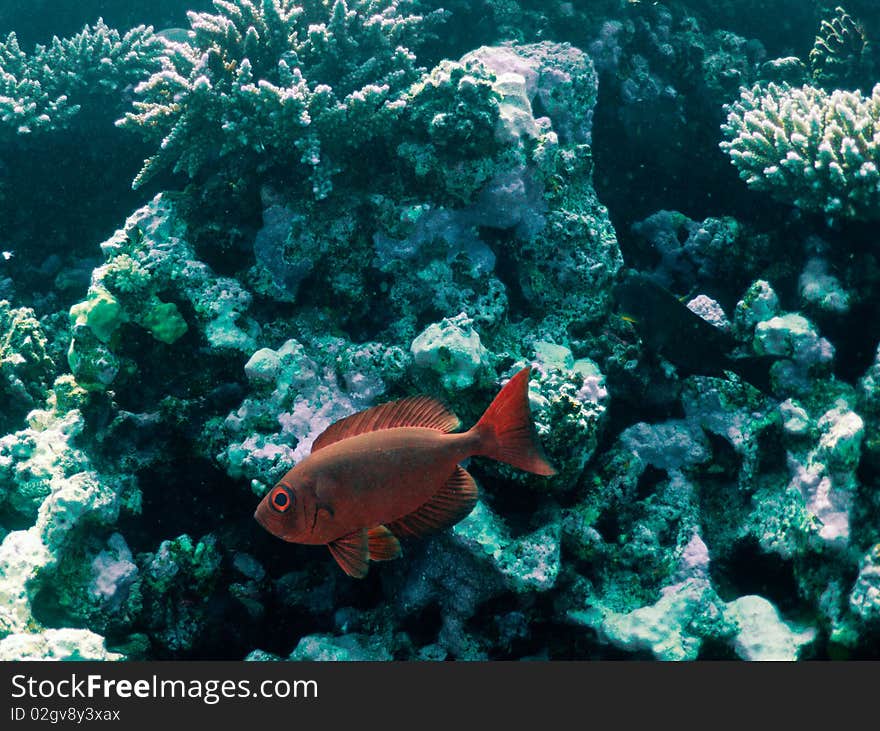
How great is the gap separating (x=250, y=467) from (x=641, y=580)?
185 centimetres

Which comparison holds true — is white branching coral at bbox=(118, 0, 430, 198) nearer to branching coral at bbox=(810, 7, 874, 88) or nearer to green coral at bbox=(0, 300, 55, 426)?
green coral at bbox=(0, 300, 55, 426)

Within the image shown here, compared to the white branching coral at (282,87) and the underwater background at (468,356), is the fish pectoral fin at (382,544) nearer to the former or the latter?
the underwater background at (468,356)

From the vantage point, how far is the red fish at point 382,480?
2.04 m

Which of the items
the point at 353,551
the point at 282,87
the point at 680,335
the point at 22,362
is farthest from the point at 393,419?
the point at 22,362

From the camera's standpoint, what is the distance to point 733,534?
10.00 feet

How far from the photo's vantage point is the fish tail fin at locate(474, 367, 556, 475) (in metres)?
2.08

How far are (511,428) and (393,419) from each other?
1.37 feet

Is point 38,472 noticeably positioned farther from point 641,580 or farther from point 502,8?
point 502,8

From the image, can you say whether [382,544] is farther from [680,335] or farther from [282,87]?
[282,87]

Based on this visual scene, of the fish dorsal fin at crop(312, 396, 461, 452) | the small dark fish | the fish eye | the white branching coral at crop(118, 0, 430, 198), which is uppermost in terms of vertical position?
the white branching coral at crop(118, 0, 430, 198)

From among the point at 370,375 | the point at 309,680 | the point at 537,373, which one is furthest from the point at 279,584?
the point at 537,373

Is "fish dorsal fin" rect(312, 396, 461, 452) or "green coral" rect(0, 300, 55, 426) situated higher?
"fish dorsal fin" rect(312, 396, 461, 452)

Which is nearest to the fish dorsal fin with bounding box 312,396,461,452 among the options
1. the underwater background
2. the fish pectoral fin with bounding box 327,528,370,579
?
the fish pectoral fin with bounding box 327,528,370,579

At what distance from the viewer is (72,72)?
→ 191 inches
